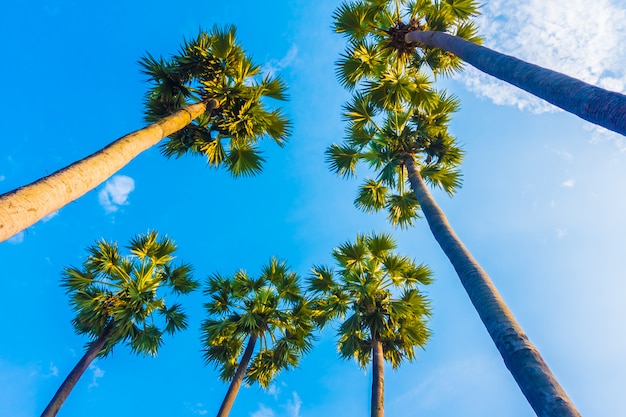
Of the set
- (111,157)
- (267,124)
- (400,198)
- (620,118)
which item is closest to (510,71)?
(620,118)

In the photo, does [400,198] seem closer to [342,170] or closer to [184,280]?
[342,170]

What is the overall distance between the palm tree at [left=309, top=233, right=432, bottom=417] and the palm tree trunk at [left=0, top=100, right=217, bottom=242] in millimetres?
6735

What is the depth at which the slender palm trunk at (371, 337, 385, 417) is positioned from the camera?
8459 mm

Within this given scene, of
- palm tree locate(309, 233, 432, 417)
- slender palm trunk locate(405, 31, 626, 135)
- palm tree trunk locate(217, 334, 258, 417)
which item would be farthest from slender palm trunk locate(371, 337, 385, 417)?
slender palm trunk locate(405, 31, 626, 135)

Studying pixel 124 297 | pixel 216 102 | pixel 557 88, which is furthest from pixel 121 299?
pixel 557 88

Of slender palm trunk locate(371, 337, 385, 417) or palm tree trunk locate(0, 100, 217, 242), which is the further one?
slender palm trunk locate(371, 337, 385, 417)

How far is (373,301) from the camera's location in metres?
10.7

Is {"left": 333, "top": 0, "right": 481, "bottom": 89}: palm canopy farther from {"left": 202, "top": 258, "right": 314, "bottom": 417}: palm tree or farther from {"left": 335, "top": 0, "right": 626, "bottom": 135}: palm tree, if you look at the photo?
{"left": 202, "top": 258, "right": 314, "bottom": 417}: palm tree

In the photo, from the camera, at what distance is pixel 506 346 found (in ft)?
13.8

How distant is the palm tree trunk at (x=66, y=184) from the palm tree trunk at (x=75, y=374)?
668cm

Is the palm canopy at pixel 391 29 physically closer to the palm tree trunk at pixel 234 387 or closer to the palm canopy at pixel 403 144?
the palm canopy at pixel 403 144

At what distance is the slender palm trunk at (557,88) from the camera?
3.70m

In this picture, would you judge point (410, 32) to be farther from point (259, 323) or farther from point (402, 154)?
point (259, 323)

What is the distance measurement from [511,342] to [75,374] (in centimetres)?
983
